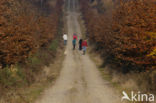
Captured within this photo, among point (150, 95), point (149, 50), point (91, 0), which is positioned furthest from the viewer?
point (91, 0)

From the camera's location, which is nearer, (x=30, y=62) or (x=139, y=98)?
(x=139, y=98)

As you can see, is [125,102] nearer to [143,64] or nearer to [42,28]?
[143,64]

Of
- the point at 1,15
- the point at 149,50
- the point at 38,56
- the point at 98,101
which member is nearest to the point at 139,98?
the point at 98,101

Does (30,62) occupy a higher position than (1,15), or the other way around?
(1,15)

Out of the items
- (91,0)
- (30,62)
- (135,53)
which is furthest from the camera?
(91,0)

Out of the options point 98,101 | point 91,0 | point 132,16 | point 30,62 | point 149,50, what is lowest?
point 98,101

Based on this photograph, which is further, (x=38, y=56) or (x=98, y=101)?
(x=38, y=56)

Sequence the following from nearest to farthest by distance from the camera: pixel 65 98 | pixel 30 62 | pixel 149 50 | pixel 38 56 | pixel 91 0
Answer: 1. pixel 65 98
2. pixel 149 50
3. pixel 30 62
4. pixel 38 56
5. pixel 91 0

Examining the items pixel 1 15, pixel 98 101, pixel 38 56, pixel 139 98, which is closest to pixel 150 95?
pixel 139 98

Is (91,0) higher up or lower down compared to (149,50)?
higher up

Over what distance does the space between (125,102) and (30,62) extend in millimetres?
7286

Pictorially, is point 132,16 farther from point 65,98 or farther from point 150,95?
point 65,98

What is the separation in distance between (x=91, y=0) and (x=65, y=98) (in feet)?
270

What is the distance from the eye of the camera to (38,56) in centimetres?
1672
